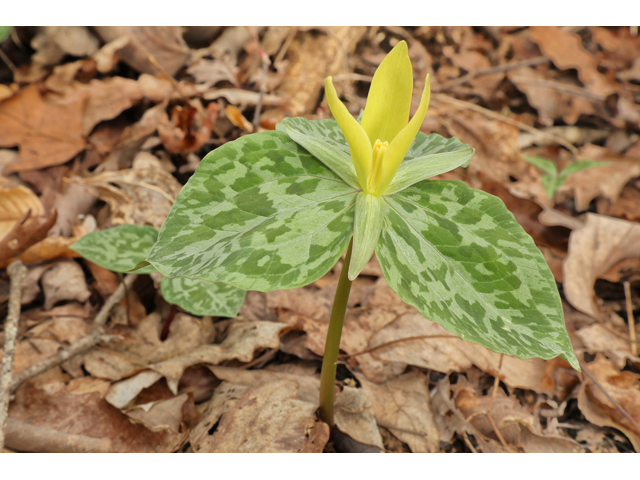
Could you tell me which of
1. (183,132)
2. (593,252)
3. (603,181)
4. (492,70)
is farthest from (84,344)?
(492,70)

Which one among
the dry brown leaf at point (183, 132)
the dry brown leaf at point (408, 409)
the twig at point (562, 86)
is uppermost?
the twig at point (562, 86)

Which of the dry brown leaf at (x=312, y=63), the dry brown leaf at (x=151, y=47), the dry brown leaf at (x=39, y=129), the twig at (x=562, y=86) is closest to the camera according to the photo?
the dry brown leaf at (x=39, y=129)

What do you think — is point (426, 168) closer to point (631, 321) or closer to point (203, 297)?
point (203, 297)

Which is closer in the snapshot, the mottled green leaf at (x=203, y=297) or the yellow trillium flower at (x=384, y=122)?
the yellow trillium flower at (x=384, y=122)

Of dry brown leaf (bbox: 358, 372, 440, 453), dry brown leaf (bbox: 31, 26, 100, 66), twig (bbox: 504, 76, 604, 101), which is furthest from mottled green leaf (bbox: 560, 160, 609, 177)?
dry brown leaf (bbox: 31, 26, 100, 66)

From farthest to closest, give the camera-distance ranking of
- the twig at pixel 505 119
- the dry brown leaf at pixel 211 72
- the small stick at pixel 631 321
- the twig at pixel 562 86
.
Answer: the twig at pixel 562 86
the twig at pixel 505 119
the dry brown leaf at pixel 211 72
the small stick at pixel 631 321

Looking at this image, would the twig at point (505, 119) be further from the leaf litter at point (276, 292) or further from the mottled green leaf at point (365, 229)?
the mottled green leaf at point (365, 229)

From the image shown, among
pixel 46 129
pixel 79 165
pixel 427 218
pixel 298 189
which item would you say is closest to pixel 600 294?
pixel 427 218

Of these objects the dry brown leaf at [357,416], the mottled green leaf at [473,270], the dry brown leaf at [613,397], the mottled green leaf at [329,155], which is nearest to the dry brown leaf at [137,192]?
the dry brown leaf at [357,416]

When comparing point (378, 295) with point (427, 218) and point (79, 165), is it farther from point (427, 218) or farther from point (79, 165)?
point (79, 165)
